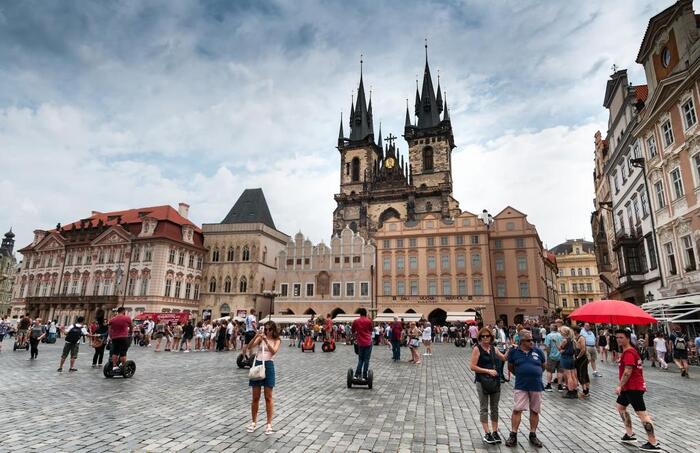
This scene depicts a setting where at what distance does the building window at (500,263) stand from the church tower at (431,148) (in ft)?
50.0

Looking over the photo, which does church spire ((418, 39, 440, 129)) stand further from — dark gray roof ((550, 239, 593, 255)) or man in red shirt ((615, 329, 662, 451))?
man in red shirt ((615, 329, 662, 451))

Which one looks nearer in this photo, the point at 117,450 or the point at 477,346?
the point at 117,450

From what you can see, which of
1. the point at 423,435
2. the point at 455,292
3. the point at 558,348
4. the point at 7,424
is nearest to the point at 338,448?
the point at 423,435

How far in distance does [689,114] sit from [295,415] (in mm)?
21667

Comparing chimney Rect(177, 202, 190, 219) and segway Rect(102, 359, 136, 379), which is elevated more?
chimney Rect(177, 202, 190, 219)

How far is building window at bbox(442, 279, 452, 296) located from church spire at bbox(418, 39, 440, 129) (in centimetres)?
3559

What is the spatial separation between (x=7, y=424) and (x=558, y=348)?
426 inches

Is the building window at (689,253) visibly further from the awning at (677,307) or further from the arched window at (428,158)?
the arched window at (428,158)

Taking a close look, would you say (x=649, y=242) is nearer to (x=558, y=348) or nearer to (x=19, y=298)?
(x=558, y=348)

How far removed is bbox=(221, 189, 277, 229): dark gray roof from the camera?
182 feet

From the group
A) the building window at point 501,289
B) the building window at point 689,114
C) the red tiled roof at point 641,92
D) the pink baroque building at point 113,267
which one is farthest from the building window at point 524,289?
the pink baroque building at point 113,267

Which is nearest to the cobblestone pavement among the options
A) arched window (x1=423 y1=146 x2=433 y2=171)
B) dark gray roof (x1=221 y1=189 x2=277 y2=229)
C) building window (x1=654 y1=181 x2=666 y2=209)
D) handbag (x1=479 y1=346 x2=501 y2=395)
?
handbag (x1=479 y1=346 x2=501 y2=395)

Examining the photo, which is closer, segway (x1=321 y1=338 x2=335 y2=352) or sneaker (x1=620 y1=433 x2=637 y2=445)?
sneaker (x1=620 y1=433 x2=637 y2=445)

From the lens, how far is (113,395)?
26.2 feet
